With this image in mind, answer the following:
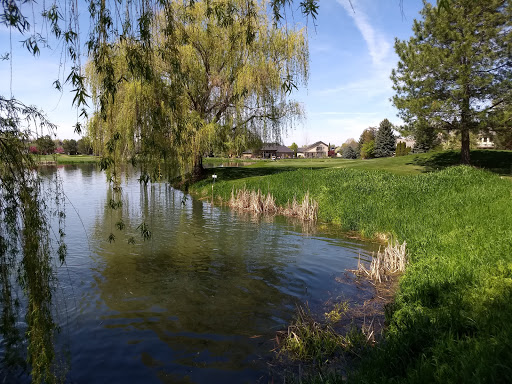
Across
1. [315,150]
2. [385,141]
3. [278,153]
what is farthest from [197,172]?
[315,150]

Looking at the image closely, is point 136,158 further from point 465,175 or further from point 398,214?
point 465,175

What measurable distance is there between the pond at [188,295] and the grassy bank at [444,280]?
1706mm

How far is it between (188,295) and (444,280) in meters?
5.04

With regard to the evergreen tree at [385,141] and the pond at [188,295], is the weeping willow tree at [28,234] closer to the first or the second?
the pond at [188,295]

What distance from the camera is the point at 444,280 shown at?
6.45 meters

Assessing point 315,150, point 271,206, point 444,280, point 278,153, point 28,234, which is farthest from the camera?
point 315,150

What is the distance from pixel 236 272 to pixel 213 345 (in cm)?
371

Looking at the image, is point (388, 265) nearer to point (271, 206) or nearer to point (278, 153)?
point (271, 206)

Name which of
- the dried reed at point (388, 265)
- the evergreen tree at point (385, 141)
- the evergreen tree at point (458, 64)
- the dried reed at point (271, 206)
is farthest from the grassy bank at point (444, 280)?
the evergreen tree at point (385, 141)

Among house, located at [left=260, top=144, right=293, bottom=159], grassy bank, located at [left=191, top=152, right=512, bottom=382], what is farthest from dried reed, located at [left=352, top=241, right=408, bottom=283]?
house, located at [left=260, top=144, right=293, bottom=159]

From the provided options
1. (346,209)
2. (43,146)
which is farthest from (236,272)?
(346,209)

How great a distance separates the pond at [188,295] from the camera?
17.9 ft

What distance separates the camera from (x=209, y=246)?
1230 cm

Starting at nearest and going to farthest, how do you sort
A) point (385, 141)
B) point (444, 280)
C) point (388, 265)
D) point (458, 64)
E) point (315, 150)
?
point (444, 280) → point (388, 265) → point (458, 64) → point (385, 141) → point (315, 150)
